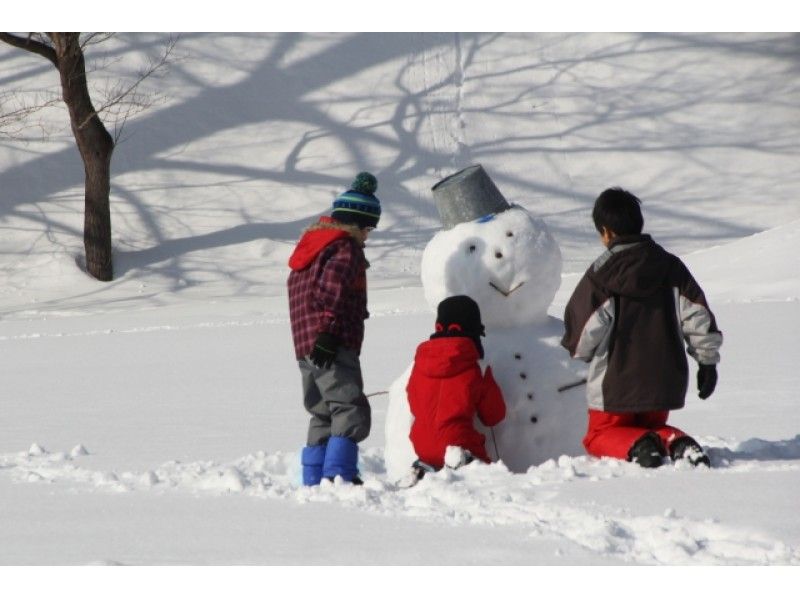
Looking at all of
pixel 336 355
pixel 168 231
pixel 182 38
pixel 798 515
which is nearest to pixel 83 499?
pixel 336 355

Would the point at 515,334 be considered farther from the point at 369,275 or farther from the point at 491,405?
the point at 369,275

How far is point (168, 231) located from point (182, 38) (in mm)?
4363

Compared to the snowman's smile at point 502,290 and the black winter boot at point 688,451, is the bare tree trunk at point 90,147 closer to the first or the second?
the snowman's smile at point 502,290

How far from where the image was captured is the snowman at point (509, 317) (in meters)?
5.11

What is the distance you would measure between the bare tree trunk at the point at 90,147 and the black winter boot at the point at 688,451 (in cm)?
1247

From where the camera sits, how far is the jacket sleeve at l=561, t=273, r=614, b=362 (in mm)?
4832

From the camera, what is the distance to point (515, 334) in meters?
5.27

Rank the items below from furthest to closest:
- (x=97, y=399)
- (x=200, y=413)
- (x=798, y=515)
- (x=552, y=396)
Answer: (x=97, y=399)
(x=200, y=413)
(x=552, y=396)
(x=798, y=515)

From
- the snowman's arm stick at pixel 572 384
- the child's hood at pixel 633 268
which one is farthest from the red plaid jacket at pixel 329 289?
the child's hood at pixel 633 268

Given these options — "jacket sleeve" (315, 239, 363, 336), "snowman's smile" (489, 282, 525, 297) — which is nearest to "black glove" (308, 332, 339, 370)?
"jacket sleeve" (315, 239, 363, 336)

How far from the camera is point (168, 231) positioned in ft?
60.5

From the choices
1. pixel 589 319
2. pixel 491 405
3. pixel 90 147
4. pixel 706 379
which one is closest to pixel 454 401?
pixel 491 405

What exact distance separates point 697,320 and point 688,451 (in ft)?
1.91

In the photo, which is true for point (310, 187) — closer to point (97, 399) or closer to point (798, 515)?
point (97, 399)
